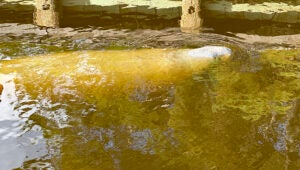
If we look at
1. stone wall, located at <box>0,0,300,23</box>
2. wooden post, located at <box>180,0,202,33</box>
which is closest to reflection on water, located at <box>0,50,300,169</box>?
wooden post, located at <box>180,0,202,33</box>

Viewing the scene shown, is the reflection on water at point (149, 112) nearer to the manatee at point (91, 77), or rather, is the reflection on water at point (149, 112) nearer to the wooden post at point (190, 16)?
the manatee at point (91, 77)

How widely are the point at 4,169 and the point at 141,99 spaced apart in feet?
7.26

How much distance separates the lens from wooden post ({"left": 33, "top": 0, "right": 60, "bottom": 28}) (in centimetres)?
929

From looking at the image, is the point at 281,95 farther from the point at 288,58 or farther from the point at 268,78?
the point at 288,58

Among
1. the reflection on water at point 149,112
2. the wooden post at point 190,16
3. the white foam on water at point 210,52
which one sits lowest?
the reflection on water at point 149,112

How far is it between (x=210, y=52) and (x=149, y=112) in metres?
2.61

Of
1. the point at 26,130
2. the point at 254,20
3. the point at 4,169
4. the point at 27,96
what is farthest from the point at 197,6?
the point at 4,169

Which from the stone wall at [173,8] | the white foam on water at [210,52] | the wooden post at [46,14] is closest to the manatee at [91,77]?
the white foam on water at [210,52]

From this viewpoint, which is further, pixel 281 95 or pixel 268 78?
pixel 268 78

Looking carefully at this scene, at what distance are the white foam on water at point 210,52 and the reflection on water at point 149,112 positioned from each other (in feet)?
0.93

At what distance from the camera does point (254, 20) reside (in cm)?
948

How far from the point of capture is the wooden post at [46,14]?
929cm

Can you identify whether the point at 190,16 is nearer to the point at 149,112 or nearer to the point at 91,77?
the point at 91,77

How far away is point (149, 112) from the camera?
4895 millimetres
